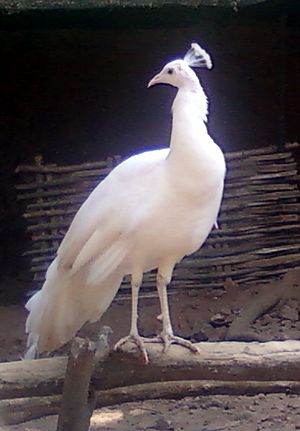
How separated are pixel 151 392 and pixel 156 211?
67cm

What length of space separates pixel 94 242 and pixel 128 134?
11.5 feet

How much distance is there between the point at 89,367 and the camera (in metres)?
3.04

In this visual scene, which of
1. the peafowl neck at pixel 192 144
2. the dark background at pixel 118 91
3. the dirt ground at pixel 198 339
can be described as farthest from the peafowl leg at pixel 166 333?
the dark background at pixel 118 91

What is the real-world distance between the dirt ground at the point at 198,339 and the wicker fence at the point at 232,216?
0.18 metres

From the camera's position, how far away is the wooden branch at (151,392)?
11.5ft

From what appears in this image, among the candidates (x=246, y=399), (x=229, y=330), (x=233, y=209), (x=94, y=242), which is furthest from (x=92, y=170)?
(x=94, y=242)

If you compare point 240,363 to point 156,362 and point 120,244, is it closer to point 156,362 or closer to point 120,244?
point 156,362

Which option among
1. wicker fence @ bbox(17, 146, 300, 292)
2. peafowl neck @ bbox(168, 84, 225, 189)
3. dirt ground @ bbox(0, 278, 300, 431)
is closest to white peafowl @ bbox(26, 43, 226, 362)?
peafowl neck @ bbox(168, 84, 225, 189)

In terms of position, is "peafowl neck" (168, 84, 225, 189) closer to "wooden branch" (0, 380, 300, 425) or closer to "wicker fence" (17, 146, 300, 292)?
"wooden branch" (0, 380, 300, 425)

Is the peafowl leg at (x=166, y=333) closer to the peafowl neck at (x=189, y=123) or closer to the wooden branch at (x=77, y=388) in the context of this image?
the wooden branch at (x=77, y=388)

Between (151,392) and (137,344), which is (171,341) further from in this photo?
(151,392)

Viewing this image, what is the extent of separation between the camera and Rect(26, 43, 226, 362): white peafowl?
129 inches

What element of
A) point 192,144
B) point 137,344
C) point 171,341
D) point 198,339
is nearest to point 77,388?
point 137,344

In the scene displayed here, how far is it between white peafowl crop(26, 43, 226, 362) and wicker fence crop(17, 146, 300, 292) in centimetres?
294
